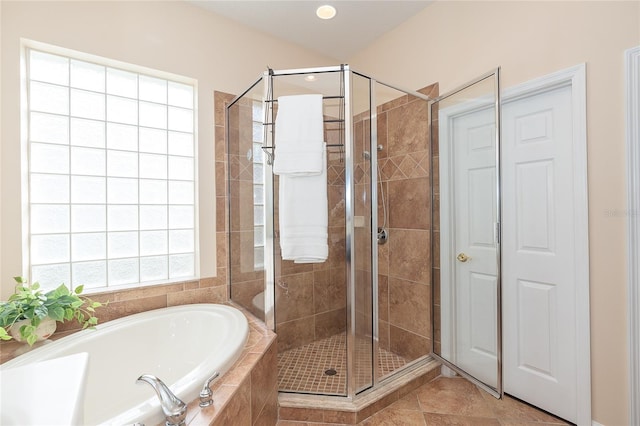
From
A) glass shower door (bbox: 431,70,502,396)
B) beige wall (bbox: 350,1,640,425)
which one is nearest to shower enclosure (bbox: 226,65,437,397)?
glass shower door (bbox: 431,70,502,396)

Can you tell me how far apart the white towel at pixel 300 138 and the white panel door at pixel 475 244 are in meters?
0.97

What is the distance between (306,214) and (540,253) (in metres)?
1.42

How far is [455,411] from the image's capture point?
68.4 inches

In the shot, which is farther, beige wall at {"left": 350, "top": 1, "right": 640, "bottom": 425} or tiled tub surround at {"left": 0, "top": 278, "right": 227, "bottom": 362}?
tiled tub surround at {"left": 0, "top": 278, "right": 227, "bottom": 362}

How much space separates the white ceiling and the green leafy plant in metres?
2.09

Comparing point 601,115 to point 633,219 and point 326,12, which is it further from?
point 326,12

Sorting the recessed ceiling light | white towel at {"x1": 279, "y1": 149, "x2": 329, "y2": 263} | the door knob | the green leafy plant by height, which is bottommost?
the green leafy plant

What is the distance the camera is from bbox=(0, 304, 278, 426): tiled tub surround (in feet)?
3.37

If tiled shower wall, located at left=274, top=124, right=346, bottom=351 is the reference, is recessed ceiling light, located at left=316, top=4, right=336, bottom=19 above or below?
above

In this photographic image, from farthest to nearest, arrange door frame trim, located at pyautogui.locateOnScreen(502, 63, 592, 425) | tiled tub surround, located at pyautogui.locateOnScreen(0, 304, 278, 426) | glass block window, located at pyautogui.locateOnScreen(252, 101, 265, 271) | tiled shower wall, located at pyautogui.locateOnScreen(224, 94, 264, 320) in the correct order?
tiled shower wall, located at pyautogui.locateOnScreen(224, 94, 264, 320), glass block window, located at pyautogui.locateOnScreen(252, 101, 265, 271), door frame trim, located at pyautogui.locateOnScreen(502, 63, 592, 425), tiled tub surround, located at pyautogui.locateOnScreen(0, 304, 278, 426)

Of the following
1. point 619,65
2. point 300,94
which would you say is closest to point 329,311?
point 300,94

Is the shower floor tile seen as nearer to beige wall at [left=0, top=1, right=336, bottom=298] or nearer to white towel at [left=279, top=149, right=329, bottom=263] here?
white towel at [left=279, top=149, right=329, bottom=263]

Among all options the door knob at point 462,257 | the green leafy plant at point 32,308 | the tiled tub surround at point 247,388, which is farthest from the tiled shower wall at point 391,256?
the green leafy plant at point 32,308

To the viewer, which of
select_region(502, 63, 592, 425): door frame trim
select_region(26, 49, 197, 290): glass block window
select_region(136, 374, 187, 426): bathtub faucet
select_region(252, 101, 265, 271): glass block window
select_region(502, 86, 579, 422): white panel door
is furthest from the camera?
select_region(252, 101, 265, 271): glass block window
